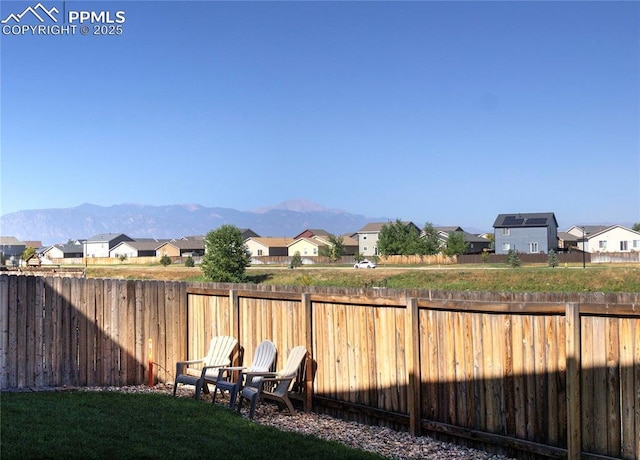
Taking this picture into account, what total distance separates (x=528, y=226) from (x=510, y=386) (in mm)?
78307

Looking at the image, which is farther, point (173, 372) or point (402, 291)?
point (173, 372)

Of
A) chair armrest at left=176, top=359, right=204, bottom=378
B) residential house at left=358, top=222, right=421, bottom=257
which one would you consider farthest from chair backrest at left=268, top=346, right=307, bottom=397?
residential house at left=358, top=222, right=421, bottom=257

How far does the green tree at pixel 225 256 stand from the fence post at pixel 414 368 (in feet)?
164

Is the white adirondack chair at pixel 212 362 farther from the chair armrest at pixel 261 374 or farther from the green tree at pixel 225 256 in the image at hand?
the green tree at pixel 225 256

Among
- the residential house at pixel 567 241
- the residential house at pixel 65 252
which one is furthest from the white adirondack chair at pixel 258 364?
the residential house at pixel 65 252

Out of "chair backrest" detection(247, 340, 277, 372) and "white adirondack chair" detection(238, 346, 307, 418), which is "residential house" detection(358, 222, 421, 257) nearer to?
"chair backrest" detection(247, 340, 277, 372)

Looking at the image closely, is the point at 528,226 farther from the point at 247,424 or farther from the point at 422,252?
the point at 247,424

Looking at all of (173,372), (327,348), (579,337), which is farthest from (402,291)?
(173,372)

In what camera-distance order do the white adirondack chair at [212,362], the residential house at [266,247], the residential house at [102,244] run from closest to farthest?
the white adirondack chair at [212,362]
the residential house at [266,247]
the residential house at [102,244]

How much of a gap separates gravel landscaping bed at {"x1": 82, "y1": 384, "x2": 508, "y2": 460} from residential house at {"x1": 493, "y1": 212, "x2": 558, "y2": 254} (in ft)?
244

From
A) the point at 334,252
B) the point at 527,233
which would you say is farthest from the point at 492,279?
the point at 334,252

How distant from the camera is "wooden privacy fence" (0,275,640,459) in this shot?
6.55 metres

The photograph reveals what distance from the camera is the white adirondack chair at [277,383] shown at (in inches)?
363

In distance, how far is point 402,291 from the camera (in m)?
9.65
